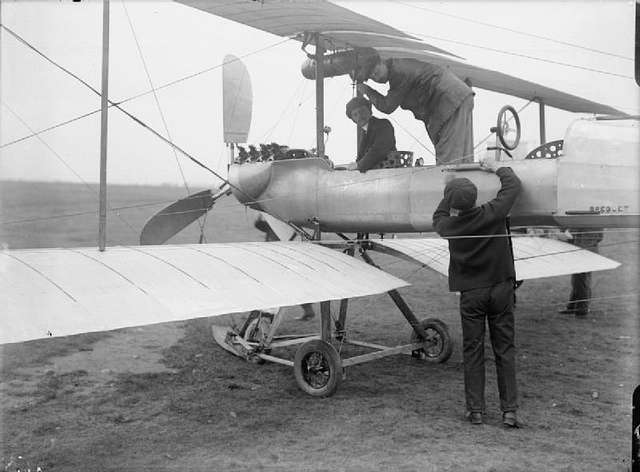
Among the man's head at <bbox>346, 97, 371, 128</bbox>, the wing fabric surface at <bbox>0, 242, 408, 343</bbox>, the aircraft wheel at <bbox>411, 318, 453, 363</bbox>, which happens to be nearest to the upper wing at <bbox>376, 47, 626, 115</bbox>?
the man's head at <bbox>346, 97, 371, 128</bbox>

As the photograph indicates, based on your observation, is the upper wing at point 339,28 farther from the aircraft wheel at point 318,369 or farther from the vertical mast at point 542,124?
the aircraft wheel at point 318,369

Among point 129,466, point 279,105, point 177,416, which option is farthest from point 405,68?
point 129,466

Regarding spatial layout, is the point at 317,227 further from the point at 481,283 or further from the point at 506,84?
the point at 506,84

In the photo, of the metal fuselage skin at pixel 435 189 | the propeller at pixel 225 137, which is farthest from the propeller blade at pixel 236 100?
the metal fuselage skin at pixel 435 189

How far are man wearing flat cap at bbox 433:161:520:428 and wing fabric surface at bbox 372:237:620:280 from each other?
1.47m

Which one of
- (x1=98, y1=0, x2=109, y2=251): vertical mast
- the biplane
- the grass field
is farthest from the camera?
(x1=98, y1=0, x2=109, y2=251): vertical mast

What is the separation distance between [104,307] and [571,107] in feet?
20.2

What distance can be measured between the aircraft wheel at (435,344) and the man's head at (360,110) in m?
2.44

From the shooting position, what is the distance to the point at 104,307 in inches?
160

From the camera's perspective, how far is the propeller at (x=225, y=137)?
7.40 meters

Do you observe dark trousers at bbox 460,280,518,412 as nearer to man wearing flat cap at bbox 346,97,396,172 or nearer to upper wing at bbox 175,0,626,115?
man wearing flat cap at bbox 346,97,396,172

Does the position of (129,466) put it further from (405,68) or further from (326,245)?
(405,68)

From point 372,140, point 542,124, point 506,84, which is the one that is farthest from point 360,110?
point 542,124

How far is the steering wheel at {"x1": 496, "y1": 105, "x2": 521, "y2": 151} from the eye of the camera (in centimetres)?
535
